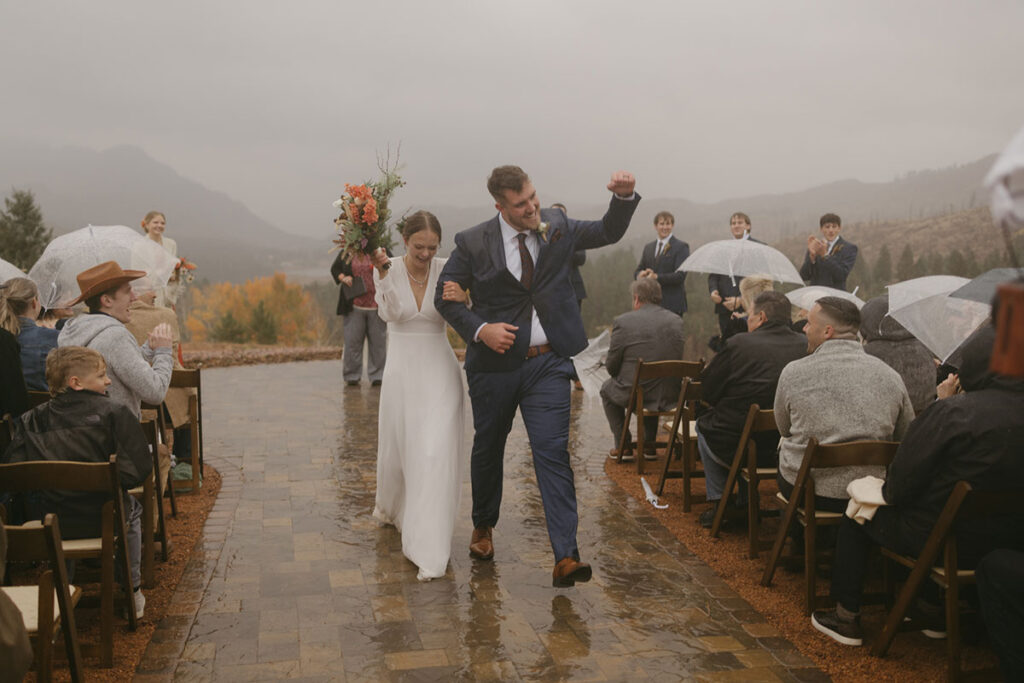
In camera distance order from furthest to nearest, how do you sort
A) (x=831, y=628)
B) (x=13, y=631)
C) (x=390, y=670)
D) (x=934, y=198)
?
(x=934, y=198), (x=831, y=628), (x=390, y=670), (x=13, y=631)

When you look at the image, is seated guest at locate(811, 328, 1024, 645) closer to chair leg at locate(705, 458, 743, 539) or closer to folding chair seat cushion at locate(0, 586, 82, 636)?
chair leg at locate(705, 458, 743, 539)

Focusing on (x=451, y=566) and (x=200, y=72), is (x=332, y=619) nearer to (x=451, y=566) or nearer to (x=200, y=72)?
(x=451, y=566)

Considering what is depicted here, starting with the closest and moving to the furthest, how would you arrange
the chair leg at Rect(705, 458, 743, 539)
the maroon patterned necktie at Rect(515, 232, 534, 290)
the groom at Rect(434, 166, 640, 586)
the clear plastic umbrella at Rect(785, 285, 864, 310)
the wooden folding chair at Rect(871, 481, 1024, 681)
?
the wooden folding chair at Rect(871, 481, 1024, 681)
the groom at Rect(434, 166, 640, 586)
the maroon patterned necktie at Rect(515, 232, 534, 290)
the chair leg at Rect(705, 458, 743, 539)
the clear plastic umbrella at Rect(785, 285, 864, 310)

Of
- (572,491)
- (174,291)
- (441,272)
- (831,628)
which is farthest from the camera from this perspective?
→ (174,291)

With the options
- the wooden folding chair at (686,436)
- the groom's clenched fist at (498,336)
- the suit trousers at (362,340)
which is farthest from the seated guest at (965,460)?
the suit trousers at (362,340)

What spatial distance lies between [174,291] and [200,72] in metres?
109

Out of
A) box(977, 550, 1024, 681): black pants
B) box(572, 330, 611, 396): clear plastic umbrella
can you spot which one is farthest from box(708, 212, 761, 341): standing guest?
box(977, 550, 1024, 681): black pants

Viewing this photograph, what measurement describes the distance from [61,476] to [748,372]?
3.84 metres

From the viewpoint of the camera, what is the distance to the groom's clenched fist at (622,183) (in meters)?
4.86

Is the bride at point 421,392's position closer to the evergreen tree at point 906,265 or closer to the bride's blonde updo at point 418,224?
the bride's blonde updo at point 418,224

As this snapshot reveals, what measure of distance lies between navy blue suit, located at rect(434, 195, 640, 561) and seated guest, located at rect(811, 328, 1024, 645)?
168cm

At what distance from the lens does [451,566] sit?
17.5 feet

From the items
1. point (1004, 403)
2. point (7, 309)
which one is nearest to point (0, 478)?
point (7, 309)

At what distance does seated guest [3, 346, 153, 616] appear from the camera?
414cm
